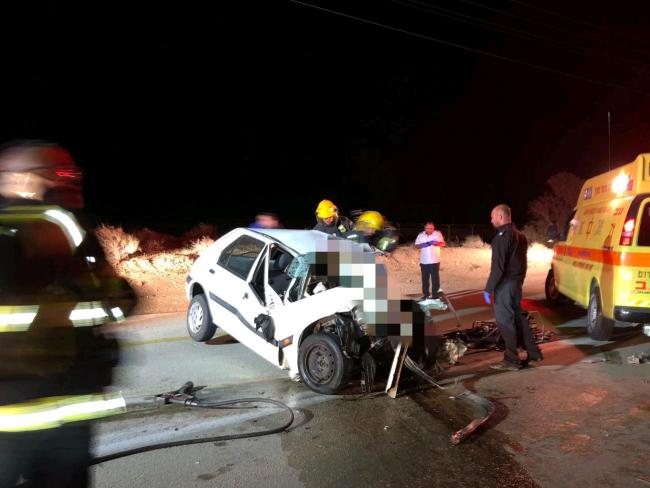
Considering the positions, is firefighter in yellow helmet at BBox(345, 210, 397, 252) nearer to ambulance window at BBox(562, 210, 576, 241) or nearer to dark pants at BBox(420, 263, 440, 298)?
dark pants at BBox(420, 263, 440, 298)

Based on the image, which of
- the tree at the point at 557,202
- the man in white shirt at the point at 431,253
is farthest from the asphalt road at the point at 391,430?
the tree at the point at 557,202

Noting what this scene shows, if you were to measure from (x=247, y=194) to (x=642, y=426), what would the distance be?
54.5 metres

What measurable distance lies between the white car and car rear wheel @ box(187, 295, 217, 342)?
208mm

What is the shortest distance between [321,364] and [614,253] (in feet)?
14.1

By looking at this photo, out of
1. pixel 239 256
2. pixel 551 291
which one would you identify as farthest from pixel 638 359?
pixel 239 256

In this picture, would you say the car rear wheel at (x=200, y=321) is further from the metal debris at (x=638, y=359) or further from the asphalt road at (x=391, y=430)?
the metal debris at (x=638, y=359)

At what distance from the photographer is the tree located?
27609 millimetres

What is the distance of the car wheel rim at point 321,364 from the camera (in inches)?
194

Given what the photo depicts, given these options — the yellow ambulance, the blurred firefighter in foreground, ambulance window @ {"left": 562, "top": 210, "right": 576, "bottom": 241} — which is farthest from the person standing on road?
the blurred firefighter in foreground

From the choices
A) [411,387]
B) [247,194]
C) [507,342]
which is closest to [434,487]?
[411,387]

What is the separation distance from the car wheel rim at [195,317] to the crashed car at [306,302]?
14.6 inches

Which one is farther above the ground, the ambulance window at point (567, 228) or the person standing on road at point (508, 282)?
the ambulance window at point (567, 228)

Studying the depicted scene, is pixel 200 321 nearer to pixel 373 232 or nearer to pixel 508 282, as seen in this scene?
pixel 373 232

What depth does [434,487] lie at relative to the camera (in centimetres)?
338
